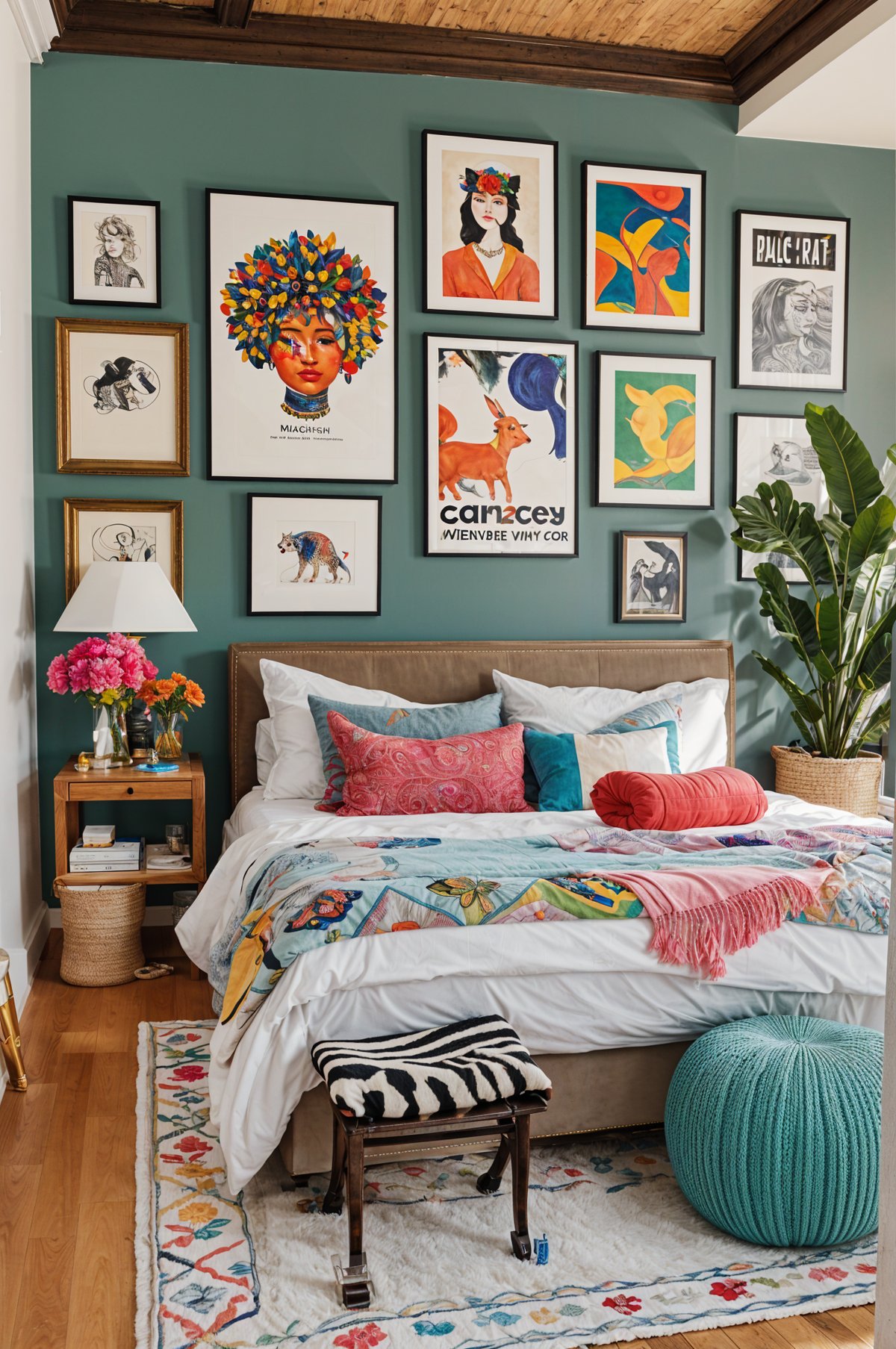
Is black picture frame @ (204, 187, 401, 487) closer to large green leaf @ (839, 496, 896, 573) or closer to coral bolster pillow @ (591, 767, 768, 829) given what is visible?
coral bolster pillow @ (591, 767, 768, 829)

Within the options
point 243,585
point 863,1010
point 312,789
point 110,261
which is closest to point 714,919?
point 863,1010

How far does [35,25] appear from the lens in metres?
3.83

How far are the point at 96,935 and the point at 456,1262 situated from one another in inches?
78.8

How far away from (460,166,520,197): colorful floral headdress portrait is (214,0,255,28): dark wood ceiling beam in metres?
0.94

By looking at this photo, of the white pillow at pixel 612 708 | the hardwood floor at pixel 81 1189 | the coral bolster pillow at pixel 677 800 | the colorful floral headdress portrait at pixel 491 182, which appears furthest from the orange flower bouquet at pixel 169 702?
the colorful floral headdress portrait at pixel 491 182

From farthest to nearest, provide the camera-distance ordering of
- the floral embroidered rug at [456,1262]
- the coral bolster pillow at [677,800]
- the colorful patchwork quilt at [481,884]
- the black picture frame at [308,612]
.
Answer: the black picture frame at [308,612]
the coral bolster pillow at [677,800]
the colorful patchwork quilt at [481,884]
the floral embroidered rug at [456,1262]

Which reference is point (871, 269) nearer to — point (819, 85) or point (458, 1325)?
point (819, 85)

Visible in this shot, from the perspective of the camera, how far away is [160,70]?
13.6 feet

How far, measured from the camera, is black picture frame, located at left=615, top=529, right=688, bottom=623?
461 centimetres

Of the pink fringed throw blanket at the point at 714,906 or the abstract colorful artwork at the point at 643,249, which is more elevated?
the abstract colorful artwork at the point at 643,249

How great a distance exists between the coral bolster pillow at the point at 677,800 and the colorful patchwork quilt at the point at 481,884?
0.19 meters

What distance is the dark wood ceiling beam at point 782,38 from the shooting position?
156 inches

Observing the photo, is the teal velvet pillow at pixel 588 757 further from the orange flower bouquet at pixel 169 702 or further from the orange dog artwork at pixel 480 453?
the orange flower bouquet at pixel 169 702

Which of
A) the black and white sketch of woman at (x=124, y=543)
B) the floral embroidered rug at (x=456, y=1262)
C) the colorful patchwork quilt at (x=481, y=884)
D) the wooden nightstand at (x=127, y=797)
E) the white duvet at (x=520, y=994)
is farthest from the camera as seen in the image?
the black and white sketch of woman at (x=124, y=543)
